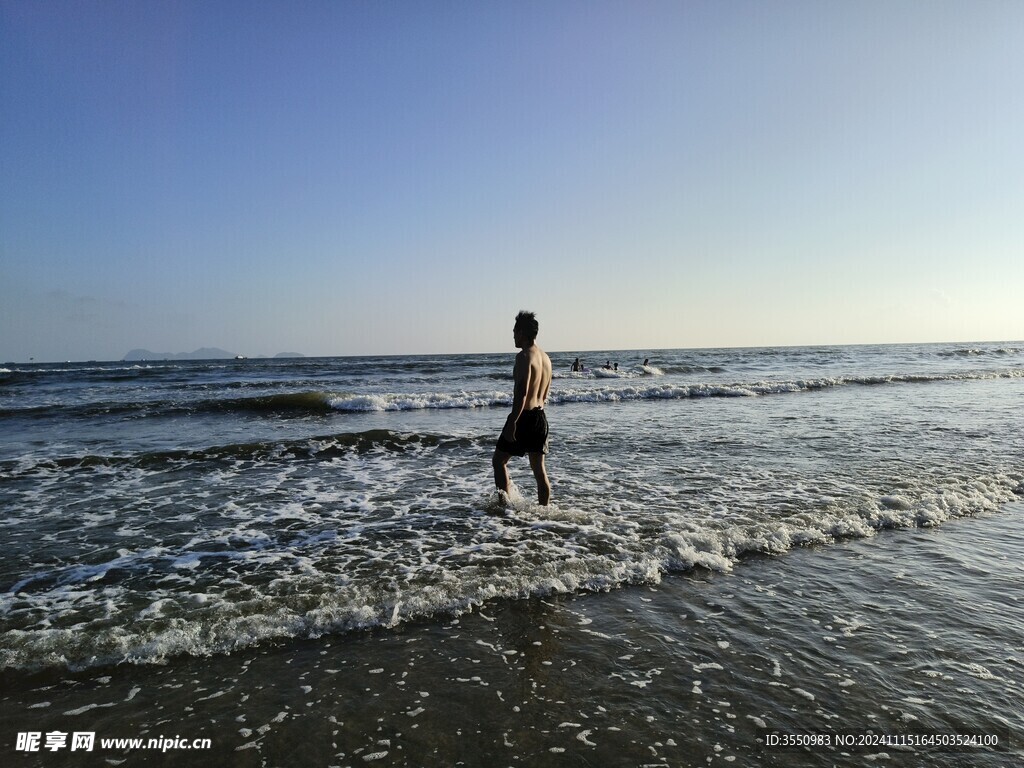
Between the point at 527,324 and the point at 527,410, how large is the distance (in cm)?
107

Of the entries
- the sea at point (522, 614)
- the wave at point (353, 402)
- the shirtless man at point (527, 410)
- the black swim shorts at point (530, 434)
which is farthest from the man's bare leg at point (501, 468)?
the wave at point (353, 402)

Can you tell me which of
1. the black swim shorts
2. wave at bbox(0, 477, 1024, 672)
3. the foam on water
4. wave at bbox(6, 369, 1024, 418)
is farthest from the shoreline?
wave at bbox(6, 369, 1024, 418)

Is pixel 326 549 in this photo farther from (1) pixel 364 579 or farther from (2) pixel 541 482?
(2) pixel 541 482

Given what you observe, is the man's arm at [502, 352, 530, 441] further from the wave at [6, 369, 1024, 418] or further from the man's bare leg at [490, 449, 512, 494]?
the wave at [6, 369, 1024, 418]

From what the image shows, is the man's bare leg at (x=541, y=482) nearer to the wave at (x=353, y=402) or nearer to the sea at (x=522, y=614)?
the sea at (x=522, y=614)

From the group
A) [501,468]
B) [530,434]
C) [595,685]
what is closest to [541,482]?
[501,468]

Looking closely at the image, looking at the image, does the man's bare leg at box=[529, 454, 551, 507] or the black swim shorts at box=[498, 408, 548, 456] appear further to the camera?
the man's bare leg at box=[529, 454, 551, 507]

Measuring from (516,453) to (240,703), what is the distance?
4.13 meters

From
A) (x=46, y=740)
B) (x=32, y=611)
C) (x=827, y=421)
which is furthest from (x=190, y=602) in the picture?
(x=827, y=421)

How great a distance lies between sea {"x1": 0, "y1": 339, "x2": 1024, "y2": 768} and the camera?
2.84 metres

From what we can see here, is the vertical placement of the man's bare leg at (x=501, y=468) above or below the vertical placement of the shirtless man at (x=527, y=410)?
below

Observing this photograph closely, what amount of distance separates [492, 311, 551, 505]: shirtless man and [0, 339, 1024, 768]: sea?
64 cm

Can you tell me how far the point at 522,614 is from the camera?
4.19 meters

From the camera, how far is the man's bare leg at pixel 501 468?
6.96m
